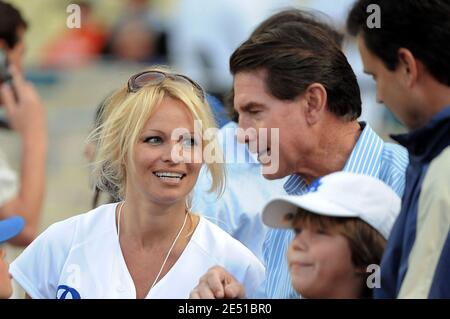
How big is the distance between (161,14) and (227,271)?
737cm

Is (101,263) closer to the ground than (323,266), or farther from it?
closer to the ground

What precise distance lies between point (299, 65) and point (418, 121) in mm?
956

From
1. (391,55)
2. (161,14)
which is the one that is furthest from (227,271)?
(161,14)

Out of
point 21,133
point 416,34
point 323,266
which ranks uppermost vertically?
point 416,34

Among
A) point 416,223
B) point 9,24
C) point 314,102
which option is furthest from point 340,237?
point 9,24

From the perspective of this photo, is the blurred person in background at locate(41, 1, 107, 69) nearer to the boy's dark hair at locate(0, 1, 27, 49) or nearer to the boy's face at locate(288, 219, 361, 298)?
the boy's dark hair at locate(0, 1, 27, 49)

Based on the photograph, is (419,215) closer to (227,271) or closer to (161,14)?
(227,271)

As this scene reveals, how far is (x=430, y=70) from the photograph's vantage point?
2836 millimetres

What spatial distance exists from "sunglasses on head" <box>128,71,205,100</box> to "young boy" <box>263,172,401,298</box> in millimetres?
798

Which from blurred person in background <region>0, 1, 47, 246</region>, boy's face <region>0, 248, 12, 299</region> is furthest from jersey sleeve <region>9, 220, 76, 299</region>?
blurred person in background <region>0, 1, 47, 246</region>

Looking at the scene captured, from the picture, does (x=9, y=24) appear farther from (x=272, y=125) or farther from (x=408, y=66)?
(x=408, y=66)

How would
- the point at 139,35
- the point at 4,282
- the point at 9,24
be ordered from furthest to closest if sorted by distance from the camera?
1. the point at 139,35
2. the point at 9,24
3. the point at 4,282

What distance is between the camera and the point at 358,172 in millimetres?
3576

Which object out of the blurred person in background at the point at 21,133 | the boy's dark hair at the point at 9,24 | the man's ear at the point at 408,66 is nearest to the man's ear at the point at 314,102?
the man's ear at the point at 408,66
